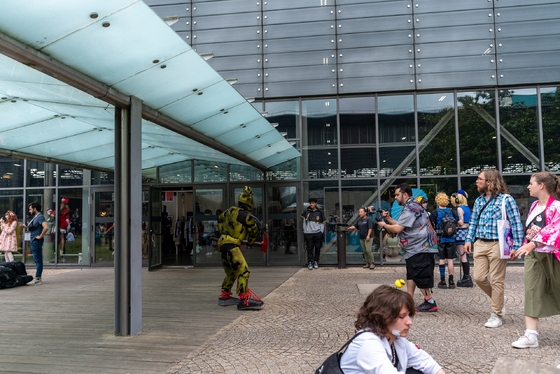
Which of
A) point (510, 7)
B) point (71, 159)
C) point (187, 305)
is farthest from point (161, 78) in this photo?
point (510, 7)

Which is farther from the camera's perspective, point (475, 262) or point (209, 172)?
point (209, 172)

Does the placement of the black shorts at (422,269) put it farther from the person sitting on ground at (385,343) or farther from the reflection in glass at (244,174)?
the reflection in glass at (244,174)

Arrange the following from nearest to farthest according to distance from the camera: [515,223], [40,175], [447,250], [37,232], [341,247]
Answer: [515,223]
[447,250]
[37,232]
[341,247]
[40,175]

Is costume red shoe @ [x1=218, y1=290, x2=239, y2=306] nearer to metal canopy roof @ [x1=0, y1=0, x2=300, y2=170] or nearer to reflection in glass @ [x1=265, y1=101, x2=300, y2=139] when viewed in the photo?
metal canopy roof @ [x1=0, y1=0, x2=300, y2=170]

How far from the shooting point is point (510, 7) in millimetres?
12086

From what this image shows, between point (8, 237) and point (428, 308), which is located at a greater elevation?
point (8, 237)

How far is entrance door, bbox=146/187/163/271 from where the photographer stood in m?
11.9

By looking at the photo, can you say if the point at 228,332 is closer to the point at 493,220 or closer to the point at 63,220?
the point at 493,220

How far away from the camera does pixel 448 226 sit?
8086mm

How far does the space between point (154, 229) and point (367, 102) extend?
700 cm

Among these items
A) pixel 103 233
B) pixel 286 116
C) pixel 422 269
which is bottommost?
pixel 422 269

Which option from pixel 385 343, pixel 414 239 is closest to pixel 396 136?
pixel 414 239

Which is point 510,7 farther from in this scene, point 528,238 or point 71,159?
point 71,159

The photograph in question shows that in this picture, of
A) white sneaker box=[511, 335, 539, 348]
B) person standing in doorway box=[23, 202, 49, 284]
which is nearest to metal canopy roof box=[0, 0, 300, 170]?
person standing in doorway box=[23, 202, 49, 284]
